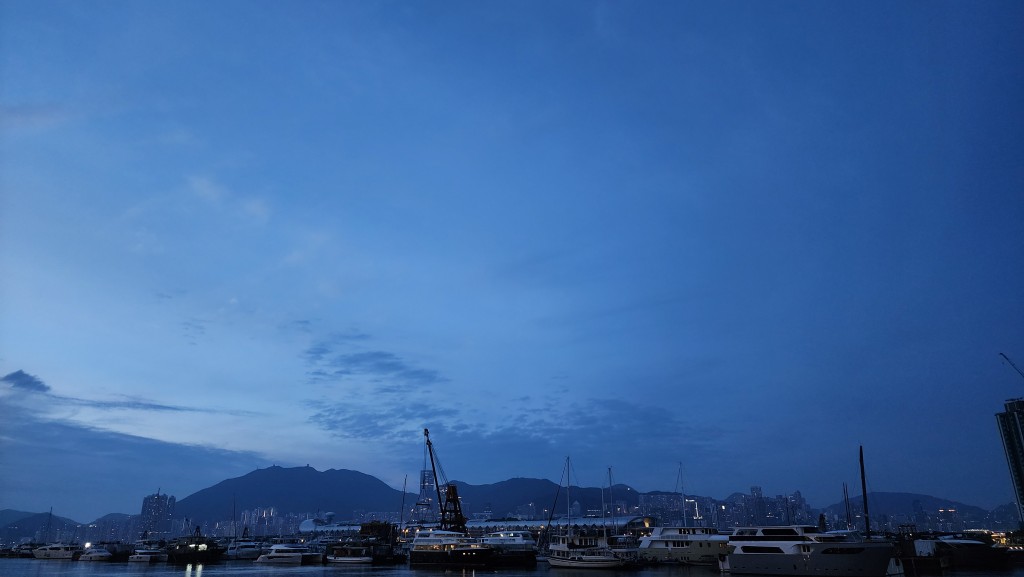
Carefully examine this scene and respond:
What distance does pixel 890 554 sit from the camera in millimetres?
55406

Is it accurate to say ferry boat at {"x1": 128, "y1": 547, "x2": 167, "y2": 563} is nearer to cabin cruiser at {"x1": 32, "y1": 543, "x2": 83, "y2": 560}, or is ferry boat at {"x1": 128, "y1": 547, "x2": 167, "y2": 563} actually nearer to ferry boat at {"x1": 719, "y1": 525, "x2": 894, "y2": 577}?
cabin cruiser at {"x1": 32, "y1": 543, "x2": 83, "y2": 560}

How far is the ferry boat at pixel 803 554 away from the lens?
183 feet

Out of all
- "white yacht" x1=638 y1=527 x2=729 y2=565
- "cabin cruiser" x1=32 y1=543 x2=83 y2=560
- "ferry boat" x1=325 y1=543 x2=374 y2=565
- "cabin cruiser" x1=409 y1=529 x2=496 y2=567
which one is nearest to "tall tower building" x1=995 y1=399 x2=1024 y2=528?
"white yacht" x1=638 y1=527 x2=729 y2=565

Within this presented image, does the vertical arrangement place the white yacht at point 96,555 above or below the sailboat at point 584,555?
below

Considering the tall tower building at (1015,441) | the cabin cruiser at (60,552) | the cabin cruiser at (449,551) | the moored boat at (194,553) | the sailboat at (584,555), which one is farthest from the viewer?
the tall tower building at (1015,441)

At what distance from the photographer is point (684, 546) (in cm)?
8475

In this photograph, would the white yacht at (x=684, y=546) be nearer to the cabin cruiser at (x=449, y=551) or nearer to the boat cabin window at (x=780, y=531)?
the boat cabin window at (x=780, y=531)

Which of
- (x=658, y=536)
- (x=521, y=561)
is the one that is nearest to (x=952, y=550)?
(x=658, y=536)

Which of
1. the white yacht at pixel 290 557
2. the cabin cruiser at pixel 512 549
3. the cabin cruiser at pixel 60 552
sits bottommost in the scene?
the cabin cruiser at pixel 60 552

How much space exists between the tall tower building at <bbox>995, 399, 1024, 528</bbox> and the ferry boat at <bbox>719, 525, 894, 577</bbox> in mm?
131161

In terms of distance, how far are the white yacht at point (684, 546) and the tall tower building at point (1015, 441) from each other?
12027 cm

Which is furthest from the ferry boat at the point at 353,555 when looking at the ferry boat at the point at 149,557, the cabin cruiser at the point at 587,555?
the cabin cruiser at the point at 587,555

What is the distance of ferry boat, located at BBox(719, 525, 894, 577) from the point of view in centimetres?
5581

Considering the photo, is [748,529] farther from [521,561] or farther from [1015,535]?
[1015,535]
